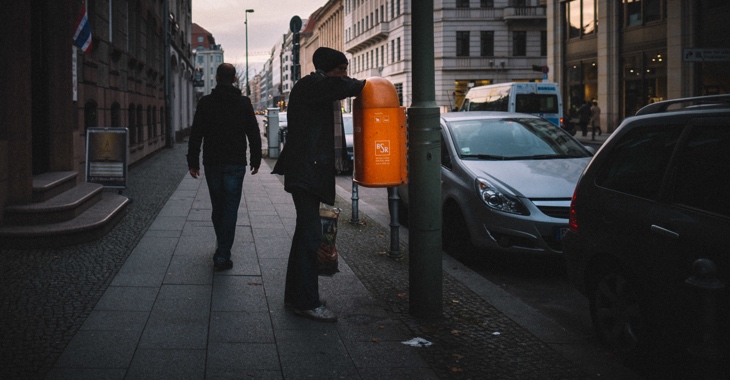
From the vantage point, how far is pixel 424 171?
5.41 metres

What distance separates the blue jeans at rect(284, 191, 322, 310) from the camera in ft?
17.8

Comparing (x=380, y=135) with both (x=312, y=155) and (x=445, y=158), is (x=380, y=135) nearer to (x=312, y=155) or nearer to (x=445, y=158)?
(x=312, y=155)

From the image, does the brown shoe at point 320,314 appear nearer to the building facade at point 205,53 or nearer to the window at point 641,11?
the window at point 641,11

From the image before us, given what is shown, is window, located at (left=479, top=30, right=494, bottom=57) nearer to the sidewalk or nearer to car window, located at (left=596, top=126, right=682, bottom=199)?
the sidewalk

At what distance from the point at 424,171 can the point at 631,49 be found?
32.0m

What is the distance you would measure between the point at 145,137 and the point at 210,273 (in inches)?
688

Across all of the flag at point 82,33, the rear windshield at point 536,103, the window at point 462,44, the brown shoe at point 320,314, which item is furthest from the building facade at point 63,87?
the window at point 462,44

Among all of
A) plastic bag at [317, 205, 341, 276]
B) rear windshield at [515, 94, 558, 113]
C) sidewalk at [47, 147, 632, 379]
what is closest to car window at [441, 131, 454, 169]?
sidewalk at [47, 147, 632, 379]

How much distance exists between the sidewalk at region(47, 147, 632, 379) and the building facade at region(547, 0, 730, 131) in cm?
1767

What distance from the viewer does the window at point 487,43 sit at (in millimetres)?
63469

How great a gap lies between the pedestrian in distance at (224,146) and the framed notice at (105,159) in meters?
4.85

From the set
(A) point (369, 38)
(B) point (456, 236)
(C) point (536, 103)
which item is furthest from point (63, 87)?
(A) point (369, 38)

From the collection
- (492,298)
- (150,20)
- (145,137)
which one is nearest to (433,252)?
(492,298)

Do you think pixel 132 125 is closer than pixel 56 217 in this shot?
No
